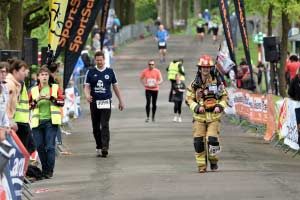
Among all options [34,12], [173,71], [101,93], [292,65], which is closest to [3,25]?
[173,71]

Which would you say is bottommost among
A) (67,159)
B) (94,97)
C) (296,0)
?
(67,159)

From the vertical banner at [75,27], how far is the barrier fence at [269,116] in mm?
4525

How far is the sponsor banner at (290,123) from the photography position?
20.2 metres

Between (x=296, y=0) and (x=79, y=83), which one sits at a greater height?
(x=296, y=0)

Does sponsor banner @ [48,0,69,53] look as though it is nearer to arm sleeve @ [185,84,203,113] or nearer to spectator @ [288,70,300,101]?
spectator @ [288,70,300,101]

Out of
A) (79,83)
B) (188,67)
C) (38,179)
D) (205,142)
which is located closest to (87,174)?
(38,179)

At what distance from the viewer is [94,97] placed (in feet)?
62.9

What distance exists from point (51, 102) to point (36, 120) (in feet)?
1.22

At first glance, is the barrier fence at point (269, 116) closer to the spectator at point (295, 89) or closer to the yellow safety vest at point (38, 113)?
the spectator at point (295, 89)

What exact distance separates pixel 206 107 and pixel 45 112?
2566 mm

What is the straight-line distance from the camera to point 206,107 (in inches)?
632

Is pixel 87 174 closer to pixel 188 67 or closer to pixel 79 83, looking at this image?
pixel 79 83

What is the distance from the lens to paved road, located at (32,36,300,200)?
13781mm

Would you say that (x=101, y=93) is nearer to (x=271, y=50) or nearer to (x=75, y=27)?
(x=75, y=27)
